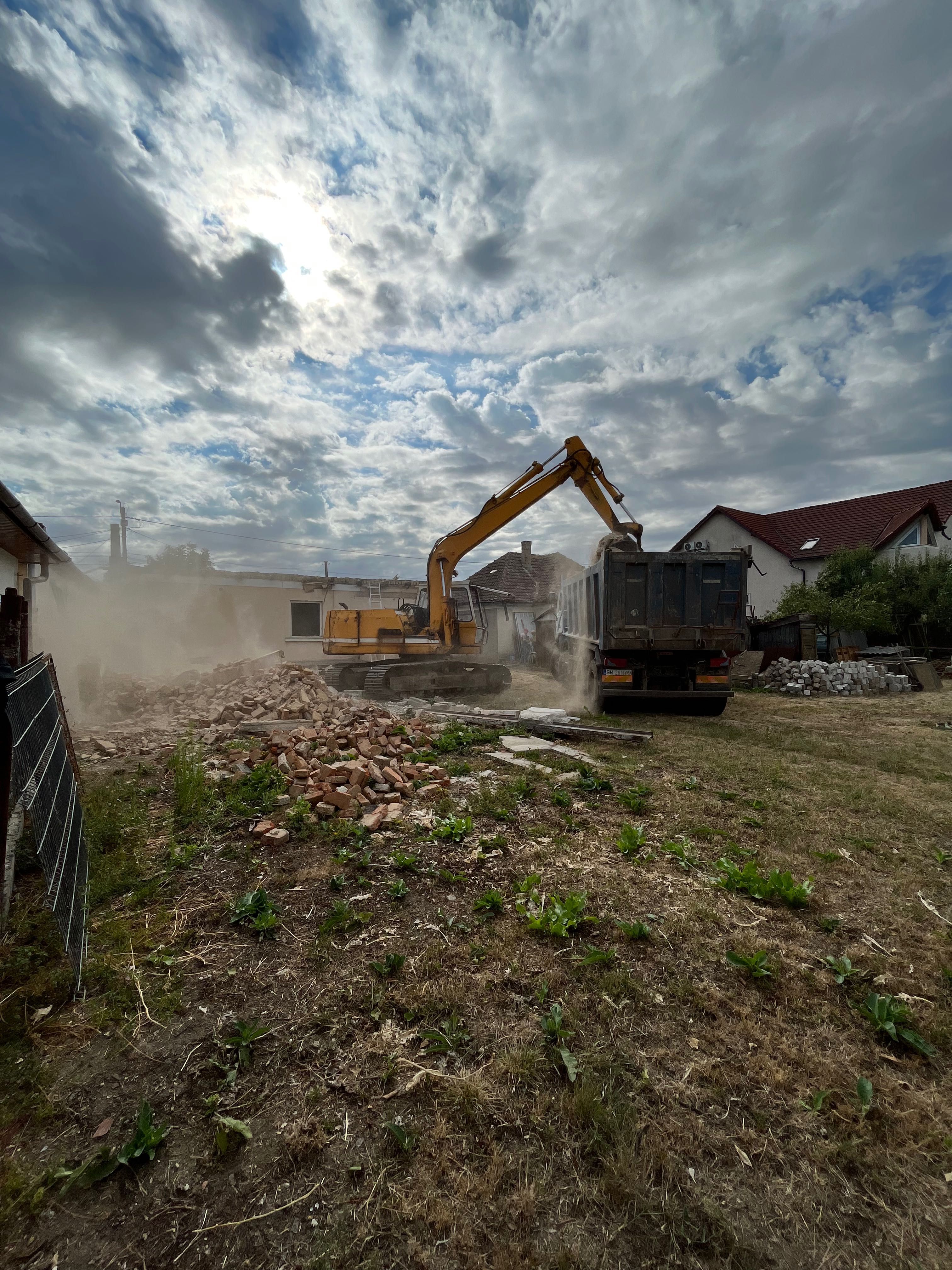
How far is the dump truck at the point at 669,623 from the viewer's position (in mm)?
9133

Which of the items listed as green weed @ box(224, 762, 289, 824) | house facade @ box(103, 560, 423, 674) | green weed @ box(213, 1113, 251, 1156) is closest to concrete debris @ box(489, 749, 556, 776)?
green weed @ box(224, 762, 289, 824)

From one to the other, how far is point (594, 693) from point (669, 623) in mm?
2008

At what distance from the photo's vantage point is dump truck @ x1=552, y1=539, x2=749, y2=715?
9133mm

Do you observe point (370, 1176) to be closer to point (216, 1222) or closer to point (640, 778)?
point (216, 1222)

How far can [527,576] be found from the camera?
96.1 ft

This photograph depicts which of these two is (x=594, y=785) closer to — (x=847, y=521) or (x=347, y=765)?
(x=347, y=765)

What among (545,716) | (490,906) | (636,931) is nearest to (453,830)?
(490,906)

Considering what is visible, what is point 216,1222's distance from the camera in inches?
63.7

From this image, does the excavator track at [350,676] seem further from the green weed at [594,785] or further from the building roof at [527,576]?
the building roof at [527,576]

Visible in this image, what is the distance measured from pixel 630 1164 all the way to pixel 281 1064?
1322mm

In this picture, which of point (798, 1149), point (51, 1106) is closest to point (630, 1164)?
point (798, 1149)

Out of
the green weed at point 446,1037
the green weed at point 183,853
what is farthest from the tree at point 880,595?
the green weed at point 446,1037

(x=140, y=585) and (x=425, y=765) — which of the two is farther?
(x=140, y=585)

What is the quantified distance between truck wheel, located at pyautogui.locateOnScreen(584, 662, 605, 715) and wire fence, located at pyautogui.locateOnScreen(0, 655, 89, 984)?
7.68 m
